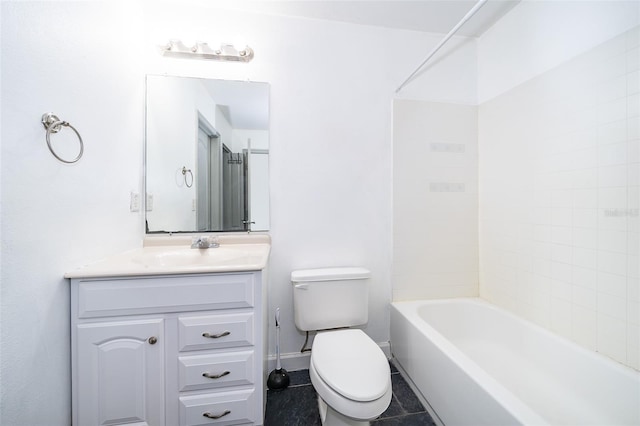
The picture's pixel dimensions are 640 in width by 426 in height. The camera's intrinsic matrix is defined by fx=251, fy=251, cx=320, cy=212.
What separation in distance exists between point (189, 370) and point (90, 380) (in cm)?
37

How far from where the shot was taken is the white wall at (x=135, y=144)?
828 mm

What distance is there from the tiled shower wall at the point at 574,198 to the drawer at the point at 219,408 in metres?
1.64

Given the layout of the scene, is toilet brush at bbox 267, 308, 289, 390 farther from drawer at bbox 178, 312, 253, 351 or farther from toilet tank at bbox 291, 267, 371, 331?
drawer at bbox 178, 312, 253, 351

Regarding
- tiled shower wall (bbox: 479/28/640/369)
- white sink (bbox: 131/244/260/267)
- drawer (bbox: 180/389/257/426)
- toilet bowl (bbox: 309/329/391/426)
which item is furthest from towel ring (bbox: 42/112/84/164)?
tiled shower wall (bbox: 479/28/640/369)

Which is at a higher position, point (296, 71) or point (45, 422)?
point (296, 71)

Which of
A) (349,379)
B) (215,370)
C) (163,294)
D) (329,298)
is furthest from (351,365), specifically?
(163,294)

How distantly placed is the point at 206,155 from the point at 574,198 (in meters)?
2.09

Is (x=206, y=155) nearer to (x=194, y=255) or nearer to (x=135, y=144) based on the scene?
(x=135, y=144)

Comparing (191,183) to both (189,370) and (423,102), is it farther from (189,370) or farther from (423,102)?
(423,102)

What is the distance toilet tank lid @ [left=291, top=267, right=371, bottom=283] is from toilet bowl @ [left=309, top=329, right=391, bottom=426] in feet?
1.08

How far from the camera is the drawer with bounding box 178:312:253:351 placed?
1059 millimetres

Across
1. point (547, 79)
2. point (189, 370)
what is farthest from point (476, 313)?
point (189, 370)

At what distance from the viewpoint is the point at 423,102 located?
5.99ft

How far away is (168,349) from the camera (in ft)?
3.47
